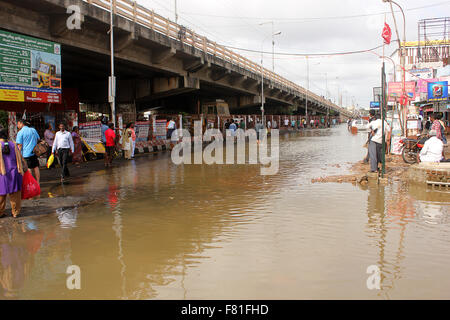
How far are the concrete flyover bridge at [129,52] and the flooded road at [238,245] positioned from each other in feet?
30.7

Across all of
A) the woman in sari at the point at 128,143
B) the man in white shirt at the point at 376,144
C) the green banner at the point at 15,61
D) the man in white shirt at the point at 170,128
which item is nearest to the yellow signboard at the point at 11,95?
the green banner at the point at 15,61

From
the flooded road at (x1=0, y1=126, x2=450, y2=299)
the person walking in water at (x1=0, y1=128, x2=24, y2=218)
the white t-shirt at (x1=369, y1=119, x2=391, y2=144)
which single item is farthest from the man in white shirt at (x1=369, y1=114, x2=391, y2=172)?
the person walking in water at (x1=0, y1=128, x2=24, y2=218)

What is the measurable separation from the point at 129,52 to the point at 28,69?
25.1ft

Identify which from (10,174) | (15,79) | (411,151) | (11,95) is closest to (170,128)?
(15,79)

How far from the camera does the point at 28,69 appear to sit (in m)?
14.8

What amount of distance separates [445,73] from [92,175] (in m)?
32.2

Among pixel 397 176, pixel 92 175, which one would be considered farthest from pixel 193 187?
pixel 397 176

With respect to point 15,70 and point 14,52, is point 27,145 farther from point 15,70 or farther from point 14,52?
point 14,52

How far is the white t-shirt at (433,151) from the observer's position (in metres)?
10.4

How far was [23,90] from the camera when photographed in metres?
14.7

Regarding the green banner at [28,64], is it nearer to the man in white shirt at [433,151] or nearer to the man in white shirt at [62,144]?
the man in white shirt at [62,144]

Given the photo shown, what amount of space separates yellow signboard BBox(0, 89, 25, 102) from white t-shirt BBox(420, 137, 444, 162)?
42.5 ft
